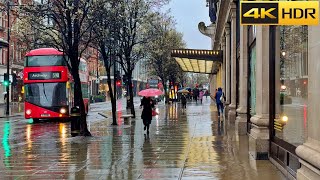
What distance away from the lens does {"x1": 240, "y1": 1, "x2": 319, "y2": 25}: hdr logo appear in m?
6.36

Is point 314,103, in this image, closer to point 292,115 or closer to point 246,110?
point 292,115

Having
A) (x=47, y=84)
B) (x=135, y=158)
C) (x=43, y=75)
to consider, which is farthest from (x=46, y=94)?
(x=135, y=158)

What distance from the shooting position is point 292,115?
9750 mm

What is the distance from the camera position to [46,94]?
29.9m

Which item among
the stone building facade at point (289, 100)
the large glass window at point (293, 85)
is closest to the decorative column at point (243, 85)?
the stone building facade at point (289, 100)

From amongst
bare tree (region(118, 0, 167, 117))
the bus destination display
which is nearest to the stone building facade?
bare tree (region(118, 0, 167, 117))

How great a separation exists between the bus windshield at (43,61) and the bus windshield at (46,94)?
48.2 inches

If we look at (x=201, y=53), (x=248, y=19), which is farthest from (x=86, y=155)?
(x=201, y=53)

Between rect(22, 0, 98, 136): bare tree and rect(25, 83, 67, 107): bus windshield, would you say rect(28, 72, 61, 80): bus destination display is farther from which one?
rect(22, 0, 98, 136): bare tree

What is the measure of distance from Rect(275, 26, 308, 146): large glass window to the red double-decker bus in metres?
19.9

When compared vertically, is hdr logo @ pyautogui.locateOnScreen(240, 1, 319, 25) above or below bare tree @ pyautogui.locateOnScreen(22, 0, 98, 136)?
below

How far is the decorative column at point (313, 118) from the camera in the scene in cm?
650

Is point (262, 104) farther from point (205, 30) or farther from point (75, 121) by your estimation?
point (205, 30)

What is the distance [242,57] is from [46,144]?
743cm
